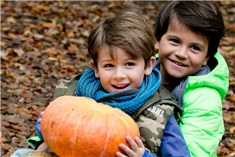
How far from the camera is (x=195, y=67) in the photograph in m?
3.94

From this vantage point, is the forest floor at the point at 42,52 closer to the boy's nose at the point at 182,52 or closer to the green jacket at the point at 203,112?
the green jacket at the point at 203,112

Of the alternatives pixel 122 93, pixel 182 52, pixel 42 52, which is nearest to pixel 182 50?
pixel 182 52

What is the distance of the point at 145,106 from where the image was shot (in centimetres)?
Answer: 335

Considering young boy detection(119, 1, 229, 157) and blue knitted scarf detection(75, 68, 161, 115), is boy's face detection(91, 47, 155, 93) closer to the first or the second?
blue knitted scarf detection(75, 68, 161, 115)

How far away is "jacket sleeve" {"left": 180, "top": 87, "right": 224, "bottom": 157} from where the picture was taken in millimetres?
3473

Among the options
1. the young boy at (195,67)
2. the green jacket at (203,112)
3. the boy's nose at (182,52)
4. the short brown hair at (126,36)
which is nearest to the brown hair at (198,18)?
the young boy at (195,67)

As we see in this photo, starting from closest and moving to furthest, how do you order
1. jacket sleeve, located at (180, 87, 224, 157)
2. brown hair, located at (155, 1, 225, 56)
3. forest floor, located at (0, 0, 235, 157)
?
1. jacket sleeve, located at (180, 87, 224, 157)
2. brown hair, located at (155, 1, 225, 56)
3. forest floor, located at (0, 0, 235, 157)

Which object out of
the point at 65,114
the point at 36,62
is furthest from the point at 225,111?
the point at 65,114

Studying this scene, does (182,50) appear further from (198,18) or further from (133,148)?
(133,148)

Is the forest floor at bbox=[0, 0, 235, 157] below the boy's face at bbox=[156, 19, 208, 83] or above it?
below

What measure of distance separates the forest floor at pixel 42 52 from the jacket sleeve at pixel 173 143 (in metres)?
2.08

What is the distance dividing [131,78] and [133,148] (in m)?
0.60

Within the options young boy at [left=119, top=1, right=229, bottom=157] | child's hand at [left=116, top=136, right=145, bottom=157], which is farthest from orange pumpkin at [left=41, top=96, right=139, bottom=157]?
young boy at [left=119, top=1, right=229, bottom=157]

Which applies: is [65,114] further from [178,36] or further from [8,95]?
[8,95]
